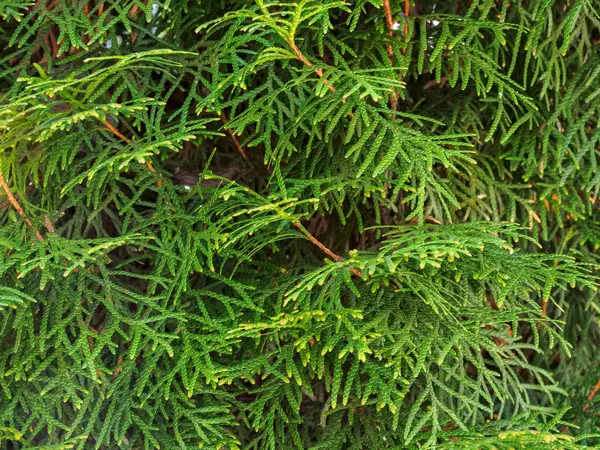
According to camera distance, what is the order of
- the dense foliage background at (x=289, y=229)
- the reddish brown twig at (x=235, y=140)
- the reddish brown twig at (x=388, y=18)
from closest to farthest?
the dense foliage background at (x=289, y=229) → the reddish brown twig at (x=388, y=18) → the reddish brown twig at (x=235, y=140)

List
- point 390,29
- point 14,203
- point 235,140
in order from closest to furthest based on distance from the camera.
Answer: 1. point 14,203
2. point 390,29
3. point 235,140

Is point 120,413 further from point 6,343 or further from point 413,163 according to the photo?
point 413,163

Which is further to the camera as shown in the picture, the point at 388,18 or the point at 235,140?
the point at 235,140

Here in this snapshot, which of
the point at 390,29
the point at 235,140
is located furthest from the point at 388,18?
the point at 235,140

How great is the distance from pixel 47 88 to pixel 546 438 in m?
1.15

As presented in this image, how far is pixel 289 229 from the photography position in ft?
5.08

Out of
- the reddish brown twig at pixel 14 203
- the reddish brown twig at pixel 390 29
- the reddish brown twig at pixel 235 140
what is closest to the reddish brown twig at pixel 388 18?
the reddish brown twig at pixel 390 29

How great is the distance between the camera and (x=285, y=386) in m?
1.58

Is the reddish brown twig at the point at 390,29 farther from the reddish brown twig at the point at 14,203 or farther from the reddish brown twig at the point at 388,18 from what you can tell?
the reddish brown twig at the point at 14,203

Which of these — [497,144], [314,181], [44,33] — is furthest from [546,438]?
[44,33]

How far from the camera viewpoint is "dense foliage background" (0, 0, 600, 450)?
4.64 feet

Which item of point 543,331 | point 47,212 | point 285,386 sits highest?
point 47,212

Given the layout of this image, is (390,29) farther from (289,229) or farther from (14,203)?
(14,203)

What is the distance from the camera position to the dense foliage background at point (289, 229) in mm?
1413
